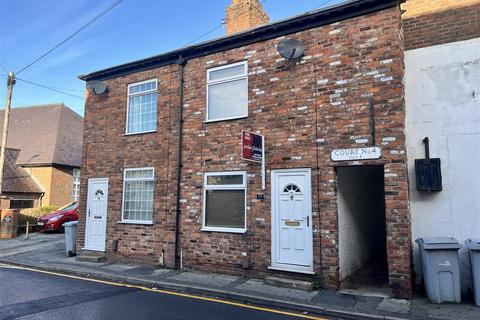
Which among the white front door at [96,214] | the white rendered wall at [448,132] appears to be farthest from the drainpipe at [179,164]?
the white rendered wall at [448,132]

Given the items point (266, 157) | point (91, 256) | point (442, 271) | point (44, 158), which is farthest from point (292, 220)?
point (44, 158)

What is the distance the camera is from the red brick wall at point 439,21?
8.18m

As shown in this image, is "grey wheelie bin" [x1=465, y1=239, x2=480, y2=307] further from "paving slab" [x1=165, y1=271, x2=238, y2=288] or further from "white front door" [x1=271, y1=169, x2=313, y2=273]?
"paving slab" [x1=165, y1=271, x2=238, y2=288]

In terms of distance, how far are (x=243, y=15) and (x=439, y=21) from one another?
6.54 m

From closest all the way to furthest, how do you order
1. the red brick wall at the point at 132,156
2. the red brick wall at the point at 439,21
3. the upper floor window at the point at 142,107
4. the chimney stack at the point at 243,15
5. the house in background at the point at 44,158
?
the red brick wall at the point at 439,21 < the red brick wall at the point at 132,156 < the upper floor window at the point at 142,107 < the chimney stack at the point at 243,15 < the house in background at the point at 44,158

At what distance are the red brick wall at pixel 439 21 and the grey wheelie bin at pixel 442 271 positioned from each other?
4.59m

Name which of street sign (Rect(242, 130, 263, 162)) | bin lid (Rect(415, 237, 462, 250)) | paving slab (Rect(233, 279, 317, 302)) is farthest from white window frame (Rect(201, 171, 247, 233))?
bin lid (Rect(415, 237, 462, 250))

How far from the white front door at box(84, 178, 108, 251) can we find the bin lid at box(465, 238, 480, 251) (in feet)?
32.3

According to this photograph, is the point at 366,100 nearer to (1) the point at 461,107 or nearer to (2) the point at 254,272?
(1) the point at 461,107

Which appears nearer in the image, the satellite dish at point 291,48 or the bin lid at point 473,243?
the bin lid at point 473,243

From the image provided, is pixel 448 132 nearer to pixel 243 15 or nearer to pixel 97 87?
pixel 243 15

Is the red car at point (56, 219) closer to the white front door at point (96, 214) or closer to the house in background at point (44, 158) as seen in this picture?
the house in background at point (44, 158)

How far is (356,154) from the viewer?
7922 millimetres

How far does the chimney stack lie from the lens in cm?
1286
